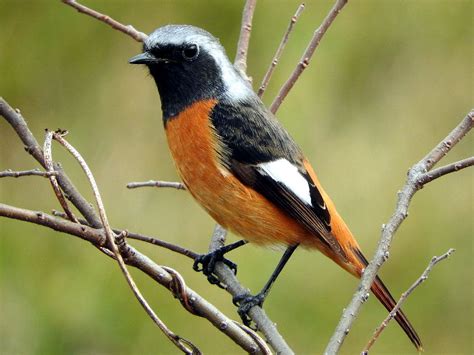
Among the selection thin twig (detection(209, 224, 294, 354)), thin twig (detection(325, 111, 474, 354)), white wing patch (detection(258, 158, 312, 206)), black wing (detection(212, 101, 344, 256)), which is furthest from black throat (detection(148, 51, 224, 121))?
thin twig (detection(325, 111, 474, 354))

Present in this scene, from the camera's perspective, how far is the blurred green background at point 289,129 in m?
5.56

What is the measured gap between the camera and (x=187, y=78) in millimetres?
3939

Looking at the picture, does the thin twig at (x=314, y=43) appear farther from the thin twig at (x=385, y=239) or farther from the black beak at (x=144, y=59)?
the thin twig at (x=385, y=239)

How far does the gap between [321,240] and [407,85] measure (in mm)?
3327

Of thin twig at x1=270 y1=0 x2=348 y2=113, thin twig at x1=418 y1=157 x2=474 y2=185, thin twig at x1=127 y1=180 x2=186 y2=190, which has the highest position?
thin twig at x1=270 y1=0 x2=348 y2=113

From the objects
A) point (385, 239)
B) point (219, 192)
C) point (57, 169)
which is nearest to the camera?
point (57, 169)

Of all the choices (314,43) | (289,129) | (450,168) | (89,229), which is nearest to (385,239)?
(450,168)

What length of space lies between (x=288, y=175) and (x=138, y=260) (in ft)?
4.98

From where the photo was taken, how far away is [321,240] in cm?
376

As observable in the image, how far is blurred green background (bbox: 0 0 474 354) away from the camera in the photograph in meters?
5.56

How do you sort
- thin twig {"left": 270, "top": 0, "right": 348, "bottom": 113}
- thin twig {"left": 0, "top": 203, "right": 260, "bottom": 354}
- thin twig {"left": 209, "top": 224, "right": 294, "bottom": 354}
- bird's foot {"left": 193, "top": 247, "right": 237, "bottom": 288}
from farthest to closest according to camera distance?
bird's foot {"left": 193, "top": 247, "right": 237, "bottom": 288} < thin twig {"left": 270, "top": 0, "right": 348, "bottom": 113} < thin twig {"left": 209, "top": 224, "right": 294, "bottom": 354} < thin twig {"left": 0, "top": 203, "right": 260, "bottom": 354}

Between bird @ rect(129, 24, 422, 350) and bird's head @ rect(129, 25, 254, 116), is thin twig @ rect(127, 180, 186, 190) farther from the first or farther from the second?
bird's head @ rect(129, 25, 254, 116)

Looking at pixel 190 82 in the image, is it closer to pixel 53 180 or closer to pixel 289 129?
pixel 53 180

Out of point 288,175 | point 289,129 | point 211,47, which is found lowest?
point 288,175
